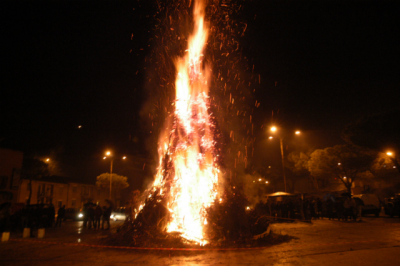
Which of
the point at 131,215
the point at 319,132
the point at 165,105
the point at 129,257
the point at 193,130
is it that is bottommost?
the point at 129,257

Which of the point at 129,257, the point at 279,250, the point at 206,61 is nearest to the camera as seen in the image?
the point at 129,257

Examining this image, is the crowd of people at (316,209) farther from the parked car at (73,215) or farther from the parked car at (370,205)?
the parked car at (73,215)

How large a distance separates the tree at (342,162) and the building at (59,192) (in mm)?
31651

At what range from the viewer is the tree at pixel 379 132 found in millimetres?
25781

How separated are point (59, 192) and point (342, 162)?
1641 inches

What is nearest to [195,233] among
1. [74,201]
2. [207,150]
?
[207,150]

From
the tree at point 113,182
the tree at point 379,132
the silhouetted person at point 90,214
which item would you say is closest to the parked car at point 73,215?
A: the silhouetted person at point 90,214

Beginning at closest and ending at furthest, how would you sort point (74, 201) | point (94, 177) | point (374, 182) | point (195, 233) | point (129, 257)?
point (129, 257) < point (195, 233) < point (74, 201) < point (374, 182) < point (94, 177)

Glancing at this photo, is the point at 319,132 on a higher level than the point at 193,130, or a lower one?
higher

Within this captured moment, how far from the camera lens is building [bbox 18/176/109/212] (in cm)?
3447

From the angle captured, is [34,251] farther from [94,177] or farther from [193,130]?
[94,177]

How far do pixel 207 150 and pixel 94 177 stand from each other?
50.2 meters

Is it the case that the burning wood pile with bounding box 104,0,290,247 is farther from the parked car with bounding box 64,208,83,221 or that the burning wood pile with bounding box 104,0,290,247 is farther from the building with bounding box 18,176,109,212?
the building with bounding box 18,176,109,212

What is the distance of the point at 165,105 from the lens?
15.0 m
